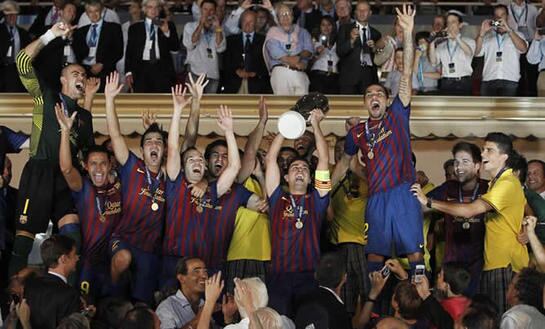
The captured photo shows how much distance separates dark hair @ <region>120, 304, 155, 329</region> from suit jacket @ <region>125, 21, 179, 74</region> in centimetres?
675

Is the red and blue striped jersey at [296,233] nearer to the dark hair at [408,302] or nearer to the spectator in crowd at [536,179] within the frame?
the dark hair at [408,302]

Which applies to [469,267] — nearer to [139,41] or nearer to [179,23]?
[139,41]

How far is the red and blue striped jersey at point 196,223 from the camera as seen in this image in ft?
38.7

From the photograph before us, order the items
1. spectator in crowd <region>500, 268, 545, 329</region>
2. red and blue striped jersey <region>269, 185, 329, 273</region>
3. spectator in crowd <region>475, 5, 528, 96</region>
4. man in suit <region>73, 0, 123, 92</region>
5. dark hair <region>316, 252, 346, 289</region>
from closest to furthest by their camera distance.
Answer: spectator in crowd <region>500, 268, 545, 329</region>
dark hair <region>316, 252, 346, 289</region>
red and blue striped jersey <region>269, 185, 329, 273</region>
spectator in crowd <region>475, 5, 528, 96</region>
man in suit <region>73, 0, 123, 92</region>

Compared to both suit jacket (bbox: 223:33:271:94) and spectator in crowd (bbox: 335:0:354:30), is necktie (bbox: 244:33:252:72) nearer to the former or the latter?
suit jacket (bbox: 223:33:271:94)

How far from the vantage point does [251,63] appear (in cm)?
1594

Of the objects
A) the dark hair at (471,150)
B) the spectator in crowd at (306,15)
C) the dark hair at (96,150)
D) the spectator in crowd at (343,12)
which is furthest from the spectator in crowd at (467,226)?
the spectator in crowd at (306,15)

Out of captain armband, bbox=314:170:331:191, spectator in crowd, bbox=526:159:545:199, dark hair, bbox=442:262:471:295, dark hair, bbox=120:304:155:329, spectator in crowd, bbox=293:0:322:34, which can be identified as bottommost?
dark hair, bbox=120:304:155:329

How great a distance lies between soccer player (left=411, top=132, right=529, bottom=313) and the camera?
446 inches

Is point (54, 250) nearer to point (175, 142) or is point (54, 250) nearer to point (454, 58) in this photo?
point (175, 142)

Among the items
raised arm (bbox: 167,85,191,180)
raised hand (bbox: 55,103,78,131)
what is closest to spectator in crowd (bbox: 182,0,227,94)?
raised arm (bbox: 167,85,191,180)

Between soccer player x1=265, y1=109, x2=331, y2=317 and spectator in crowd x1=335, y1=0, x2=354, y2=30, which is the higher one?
spectator in crowd x1=335, y1=0, x2=354, y2=30

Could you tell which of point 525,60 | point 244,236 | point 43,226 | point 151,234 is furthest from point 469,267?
point 525,60

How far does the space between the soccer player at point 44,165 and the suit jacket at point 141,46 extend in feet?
11.0
